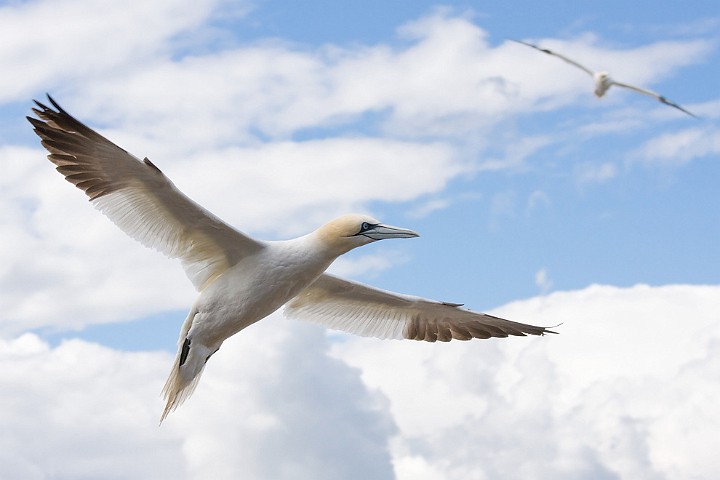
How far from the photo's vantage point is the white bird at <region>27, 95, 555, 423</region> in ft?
39.2

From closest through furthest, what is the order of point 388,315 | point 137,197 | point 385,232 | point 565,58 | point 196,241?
point 385,232, point 137,197, point 196,241, point 388,315, point 565,58

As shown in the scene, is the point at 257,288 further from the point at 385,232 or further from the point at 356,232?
the point at 385,232

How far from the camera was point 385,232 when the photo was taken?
39.4 feet

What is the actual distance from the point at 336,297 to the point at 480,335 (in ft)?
6.22

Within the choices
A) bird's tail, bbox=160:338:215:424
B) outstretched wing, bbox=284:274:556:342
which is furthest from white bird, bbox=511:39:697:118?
bird's tail, bbox=160:338:215:424

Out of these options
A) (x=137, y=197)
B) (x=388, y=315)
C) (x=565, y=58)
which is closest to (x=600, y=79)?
(x=565, y=58)

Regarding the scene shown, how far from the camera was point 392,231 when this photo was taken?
1202 centimetres

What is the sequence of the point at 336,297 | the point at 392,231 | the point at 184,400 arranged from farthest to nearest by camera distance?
the point at 336,297 → the point at 184,400 → the point at 392,231

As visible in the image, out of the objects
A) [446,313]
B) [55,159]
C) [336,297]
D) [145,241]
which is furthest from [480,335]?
[55,159]

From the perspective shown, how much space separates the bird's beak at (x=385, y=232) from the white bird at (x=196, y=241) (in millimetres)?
10

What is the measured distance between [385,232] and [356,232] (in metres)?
0.30

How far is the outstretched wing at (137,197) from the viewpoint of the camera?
39.0 ft

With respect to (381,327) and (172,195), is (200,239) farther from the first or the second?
(381,327)

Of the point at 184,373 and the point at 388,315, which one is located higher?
the point at 388,315
